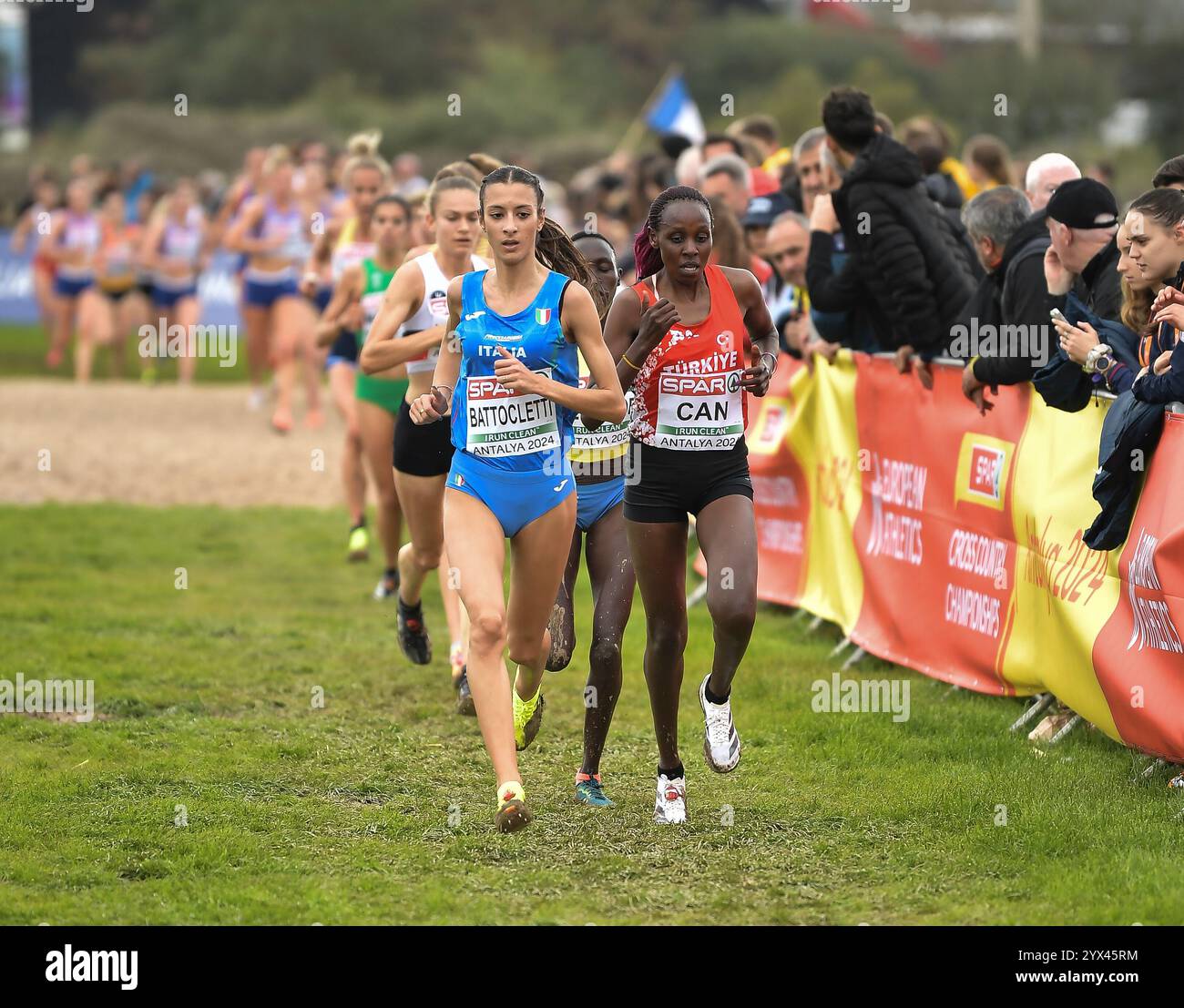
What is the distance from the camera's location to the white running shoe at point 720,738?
6789mm

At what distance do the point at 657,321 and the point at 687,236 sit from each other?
1.11ft

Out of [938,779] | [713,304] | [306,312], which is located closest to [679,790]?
[938,779]

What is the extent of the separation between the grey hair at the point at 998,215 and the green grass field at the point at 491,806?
2.13 metres

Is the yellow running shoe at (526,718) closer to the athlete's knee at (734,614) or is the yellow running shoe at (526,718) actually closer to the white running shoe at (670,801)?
the white running shoe at (670,801)

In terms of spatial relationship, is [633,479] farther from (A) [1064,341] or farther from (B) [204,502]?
(B) [204,502]

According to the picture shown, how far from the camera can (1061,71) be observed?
46250 mm

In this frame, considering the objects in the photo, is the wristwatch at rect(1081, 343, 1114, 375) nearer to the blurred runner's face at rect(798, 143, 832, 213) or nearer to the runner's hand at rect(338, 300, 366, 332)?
the blurred runner's face at rect(798, 143, 832, 213)

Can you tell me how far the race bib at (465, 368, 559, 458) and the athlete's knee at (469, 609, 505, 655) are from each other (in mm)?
576

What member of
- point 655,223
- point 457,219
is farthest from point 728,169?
point 655,223

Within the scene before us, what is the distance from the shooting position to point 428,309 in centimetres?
880

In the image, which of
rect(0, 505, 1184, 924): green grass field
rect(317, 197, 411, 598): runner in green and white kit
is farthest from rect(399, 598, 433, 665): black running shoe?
rect(317, 197, 411, 598): runner in green and white kit

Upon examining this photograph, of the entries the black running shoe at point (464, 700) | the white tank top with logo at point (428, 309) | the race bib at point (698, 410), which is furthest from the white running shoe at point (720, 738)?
the white tank top with logo at point (428, 309)

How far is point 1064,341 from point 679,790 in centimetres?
230

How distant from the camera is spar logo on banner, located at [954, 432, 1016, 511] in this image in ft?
27.2
